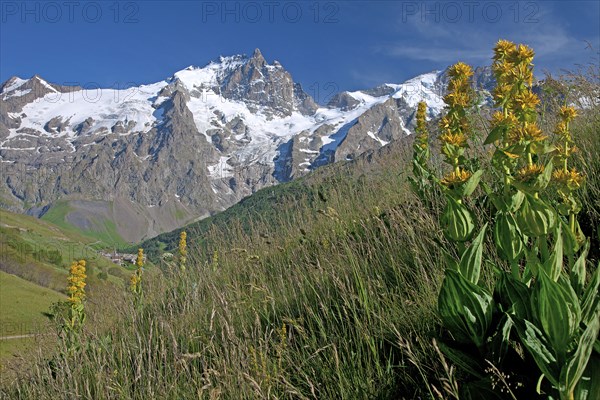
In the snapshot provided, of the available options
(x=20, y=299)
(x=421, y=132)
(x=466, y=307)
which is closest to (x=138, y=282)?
(x=421, y=132)

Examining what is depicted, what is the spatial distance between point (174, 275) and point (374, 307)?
3.41 metres

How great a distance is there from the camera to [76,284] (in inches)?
235

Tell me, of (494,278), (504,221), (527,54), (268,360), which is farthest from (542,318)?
(268,360)

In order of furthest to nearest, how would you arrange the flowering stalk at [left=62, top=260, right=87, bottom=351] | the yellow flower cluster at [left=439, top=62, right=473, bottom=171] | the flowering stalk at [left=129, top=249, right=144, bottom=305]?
the flowering stalk at [left=129, top=249, right=144, bottom=305]
the flowering stalk at [left=62, top=260, right=87, bottom=351]
the yellow flower cluster at [left=439, top=62, right=473, bottom=171]

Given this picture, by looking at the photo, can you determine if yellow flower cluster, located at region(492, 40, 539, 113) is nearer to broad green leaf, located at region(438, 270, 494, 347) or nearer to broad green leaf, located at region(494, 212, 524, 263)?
broad green leaf, located at region(494, 212, 524, 263)

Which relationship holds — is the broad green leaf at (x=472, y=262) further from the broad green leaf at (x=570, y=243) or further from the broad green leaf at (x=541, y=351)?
the broad green leaf at (x=570, y=243)

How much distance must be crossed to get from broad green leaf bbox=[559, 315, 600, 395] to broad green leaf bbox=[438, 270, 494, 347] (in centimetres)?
39

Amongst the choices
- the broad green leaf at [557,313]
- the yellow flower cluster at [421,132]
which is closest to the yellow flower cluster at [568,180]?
the broad green leaf at [557,313]

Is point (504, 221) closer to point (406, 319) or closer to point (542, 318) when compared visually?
point (542, 318)

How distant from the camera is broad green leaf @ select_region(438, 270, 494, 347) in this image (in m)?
2.11

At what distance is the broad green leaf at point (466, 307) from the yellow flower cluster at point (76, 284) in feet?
16.4

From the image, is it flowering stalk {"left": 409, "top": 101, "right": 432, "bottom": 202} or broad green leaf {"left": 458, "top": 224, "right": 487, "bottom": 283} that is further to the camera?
flowering stalk {"left": 409, "top": 101, "right": 432, "bottom": 202}

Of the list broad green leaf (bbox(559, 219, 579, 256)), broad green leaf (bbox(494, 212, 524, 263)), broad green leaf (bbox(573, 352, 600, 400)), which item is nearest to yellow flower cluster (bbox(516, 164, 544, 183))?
broad green leaf (bbox(494, 212, 524, 263))

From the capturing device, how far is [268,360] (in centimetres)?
323
